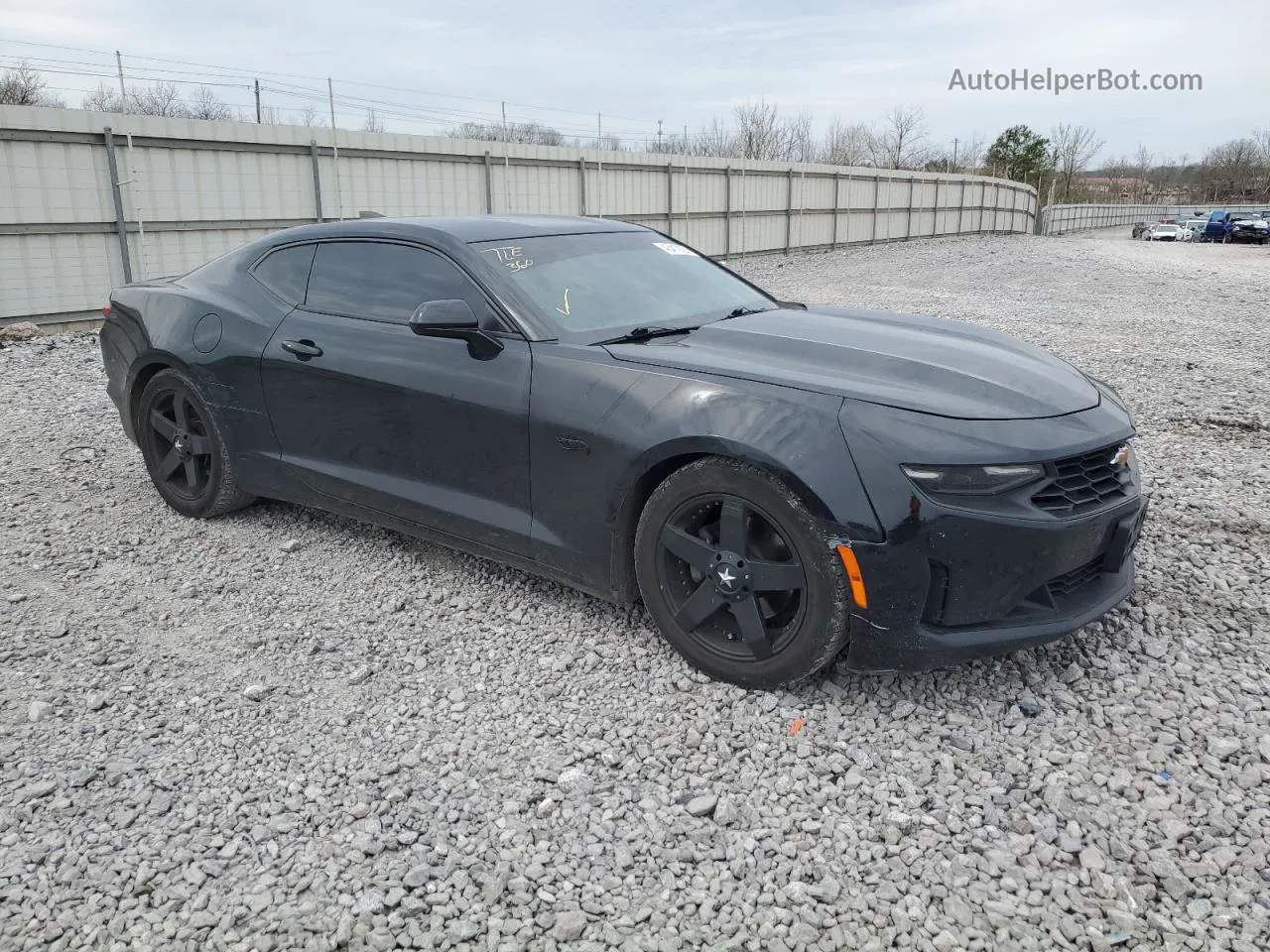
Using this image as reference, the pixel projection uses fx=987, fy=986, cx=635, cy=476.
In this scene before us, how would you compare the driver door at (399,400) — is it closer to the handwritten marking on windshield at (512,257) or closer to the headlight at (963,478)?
the handwritten marking on windshield at (512,257)

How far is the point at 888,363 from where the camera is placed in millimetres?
3357

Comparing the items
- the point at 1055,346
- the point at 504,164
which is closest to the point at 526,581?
the point at 1055,346

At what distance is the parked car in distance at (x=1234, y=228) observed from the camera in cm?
4325

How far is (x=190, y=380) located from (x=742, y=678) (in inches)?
122

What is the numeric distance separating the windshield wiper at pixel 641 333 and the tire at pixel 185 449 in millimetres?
2185

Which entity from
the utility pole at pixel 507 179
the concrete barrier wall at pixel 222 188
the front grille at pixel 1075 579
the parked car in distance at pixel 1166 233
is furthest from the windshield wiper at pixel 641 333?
the parked car in distance at pixel 1166 233

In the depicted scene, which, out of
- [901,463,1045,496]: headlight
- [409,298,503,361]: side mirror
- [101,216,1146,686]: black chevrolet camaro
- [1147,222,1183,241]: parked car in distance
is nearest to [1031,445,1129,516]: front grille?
[101,216,1146,686]: black chevrolet camaro

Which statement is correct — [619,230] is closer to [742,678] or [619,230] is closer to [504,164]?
[742,678]

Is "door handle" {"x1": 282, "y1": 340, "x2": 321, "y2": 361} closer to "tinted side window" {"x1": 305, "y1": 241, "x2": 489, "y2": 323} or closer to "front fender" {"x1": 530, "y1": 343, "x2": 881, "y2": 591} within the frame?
"tinted side window" {"x1": 305, "y1": 241, "x2": 489, "y2": 323}

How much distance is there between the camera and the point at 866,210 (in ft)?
97.6

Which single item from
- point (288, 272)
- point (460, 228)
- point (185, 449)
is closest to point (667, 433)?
point (460, 228)

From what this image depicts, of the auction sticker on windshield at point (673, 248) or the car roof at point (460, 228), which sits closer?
the car roof at point (460, 228)

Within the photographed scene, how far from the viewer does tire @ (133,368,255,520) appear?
478cm

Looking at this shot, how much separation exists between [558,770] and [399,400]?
1721mm
